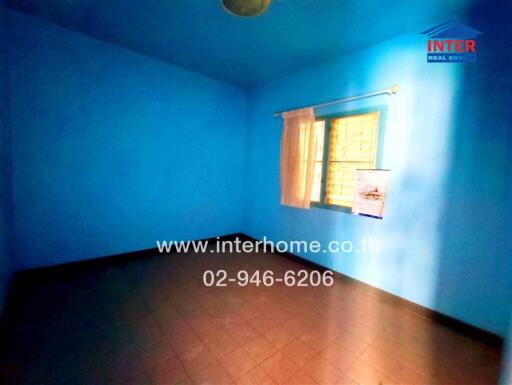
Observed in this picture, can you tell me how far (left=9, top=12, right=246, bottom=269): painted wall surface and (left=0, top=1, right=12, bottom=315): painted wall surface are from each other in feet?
0.49

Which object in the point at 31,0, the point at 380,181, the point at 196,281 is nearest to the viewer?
the point at 31,0

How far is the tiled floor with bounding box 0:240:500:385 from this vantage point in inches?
49.2

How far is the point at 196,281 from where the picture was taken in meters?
2.25

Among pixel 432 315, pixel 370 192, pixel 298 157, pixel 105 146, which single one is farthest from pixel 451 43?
pixel 105 146

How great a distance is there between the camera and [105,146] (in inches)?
93.8

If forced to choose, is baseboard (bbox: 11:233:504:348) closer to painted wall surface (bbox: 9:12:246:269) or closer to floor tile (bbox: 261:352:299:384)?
painted wall surface (bbox: 9:12:246:269)

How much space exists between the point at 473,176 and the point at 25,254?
3911mm

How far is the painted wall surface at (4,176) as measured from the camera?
5.27ft

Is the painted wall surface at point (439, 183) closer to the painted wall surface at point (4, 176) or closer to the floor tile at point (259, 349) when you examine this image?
the floor tile at point (259, 349)

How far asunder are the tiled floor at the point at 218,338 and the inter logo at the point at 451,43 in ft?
6.96

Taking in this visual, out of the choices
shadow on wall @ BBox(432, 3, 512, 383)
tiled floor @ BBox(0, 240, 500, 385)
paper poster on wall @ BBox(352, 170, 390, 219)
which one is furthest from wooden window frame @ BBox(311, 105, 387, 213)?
tiled floor @ BBox(0, 240, 500, 385)

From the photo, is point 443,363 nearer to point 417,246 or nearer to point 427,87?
point 417,246

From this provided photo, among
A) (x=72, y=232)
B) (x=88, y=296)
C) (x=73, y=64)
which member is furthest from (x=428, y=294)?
(x=73, y=64)

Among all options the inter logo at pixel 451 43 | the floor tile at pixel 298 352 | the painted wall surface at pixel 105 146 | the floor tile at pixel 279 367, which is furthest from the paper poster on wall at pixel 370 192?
the painted wall surface at pixel 105 146
